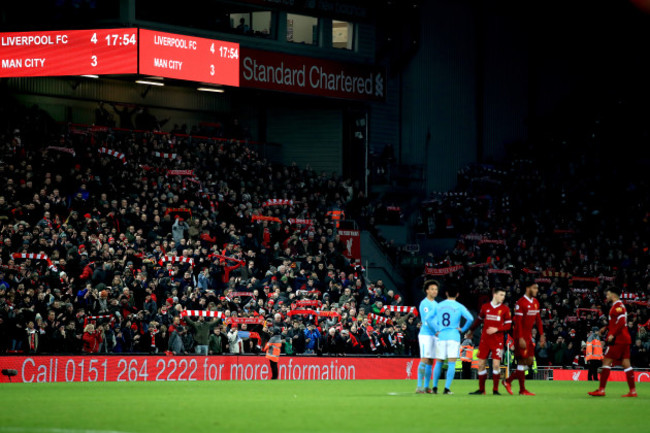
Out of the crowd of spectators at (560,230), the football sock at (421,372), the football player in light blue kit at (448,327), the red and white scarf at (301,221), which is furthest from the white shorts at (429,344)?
the red and white scarf at (301,221)

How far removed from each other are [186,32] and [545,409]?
2832 cm

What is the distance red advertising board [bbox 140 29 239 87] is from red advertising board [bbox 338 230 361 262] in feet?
27.7

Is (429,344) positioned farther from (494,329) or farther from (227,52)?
(227,52)

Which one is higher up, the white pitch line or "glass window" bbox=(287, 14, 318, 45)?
"glass window" bbox=(287, 14, 318, 45)

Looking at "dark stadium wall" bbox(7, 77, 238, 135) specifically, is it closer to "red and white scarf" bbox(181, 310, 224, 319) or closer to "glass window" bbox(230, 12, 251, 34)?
"glass window" bbox(230, 12, 251, 34)

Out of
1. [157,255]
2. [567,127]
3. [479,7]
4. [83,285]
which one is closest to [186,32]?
[157,255]

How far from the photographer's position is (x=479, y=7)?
194 ft

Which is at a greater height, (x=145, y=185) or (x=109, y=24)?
(x=109, y=24)

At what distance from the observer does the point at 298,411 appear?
17562mm

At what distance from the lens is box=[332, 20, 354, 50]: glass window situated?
5138cm

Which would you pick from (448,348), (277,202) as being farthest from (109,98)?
(448,348)

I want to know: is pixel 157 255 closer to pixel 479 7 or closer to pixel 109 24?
pixel 109 24

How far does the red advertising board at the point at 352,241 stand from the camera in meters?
47.5

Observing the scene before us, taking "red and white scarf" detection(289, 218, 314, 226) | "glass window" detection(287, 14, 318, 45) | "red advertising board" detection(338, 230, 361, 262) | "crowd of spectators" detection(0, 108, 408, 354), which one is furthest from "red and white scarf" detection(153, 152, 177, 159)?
"glass window" detection(287, 14, 318, 45)
